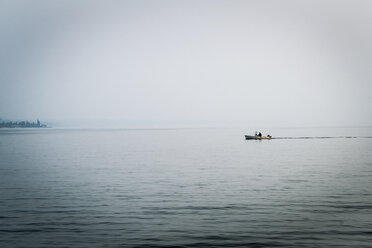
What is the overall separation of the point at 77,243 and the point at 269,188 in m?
21.6

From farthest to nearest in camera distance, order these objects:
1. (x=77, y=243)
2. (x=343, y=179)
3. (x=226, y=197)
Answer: (x=343, y=179), (x=226, y=197), (x=77, y=243)

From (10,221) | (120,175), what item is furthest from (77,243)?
(120,175)

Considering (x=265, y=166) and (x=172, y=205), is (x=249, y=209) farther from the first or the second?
(x=265, y=166)

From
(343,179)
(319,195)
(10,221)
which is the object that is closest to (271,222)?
(319,195)

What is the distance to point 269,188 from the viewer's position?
3719 centimetres

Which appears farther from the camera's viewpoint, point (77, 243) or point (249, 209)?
point (249, 209)

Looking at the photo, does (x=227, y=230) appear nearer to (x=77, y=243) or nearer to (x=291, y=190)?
(x=77, y=243)

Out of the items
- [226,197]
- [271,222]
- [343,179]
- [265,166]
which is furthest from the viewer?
[265,166]

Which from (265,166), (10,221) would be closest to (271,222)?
(10,221)

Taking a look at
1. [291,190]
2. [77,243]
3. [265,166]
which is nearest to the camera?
[77,243]

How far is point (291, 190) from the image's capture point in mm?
36188

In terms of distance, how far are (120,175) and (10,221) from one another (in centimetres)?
2360

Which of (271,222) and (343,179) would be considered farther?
(343,179)

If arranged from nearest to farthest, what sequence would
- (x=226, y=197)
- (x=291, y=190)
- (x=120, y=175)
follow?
1. (x=226, y=197)
2. (x=291, y=190)
3. (x=120, y=175)
